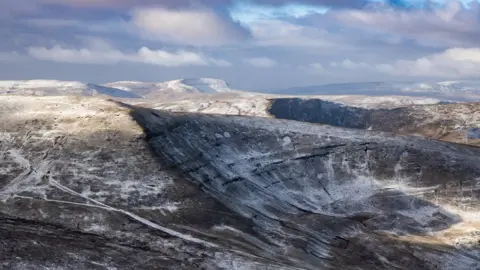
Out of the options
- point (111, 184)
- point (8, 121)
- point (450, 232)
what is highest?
point (8, 121)

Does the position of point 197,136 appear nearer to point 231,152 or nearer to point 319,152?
point 231,152

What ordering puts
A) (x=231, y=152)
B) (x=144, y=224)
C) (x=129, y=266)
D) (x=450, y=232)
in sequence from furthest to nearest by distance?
(x=231, y=152) → (x=450, y=232) → (x=144, y=224) → (x=129, y=266)

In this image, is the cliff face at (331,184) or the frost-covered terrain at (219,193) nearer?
the frost-covered terrain at (219,193)

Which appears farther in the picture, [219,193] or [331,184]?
[331,184]

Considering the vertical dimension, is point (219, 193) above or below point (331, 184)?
above

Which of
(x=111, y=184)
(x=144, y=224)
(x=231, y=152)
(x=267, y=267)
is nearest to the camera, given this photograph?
(x=267, y=267)

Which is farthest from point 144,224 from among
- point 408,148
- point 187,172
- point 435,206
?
point 408,148

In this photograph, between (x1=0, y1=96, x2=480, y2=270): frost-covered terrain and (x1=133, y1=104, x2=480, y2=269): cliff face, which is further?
(x1=133, y1=104, x2=480, y2=269): cliff face

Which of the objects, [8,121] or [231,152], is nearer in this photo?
[8,121]
